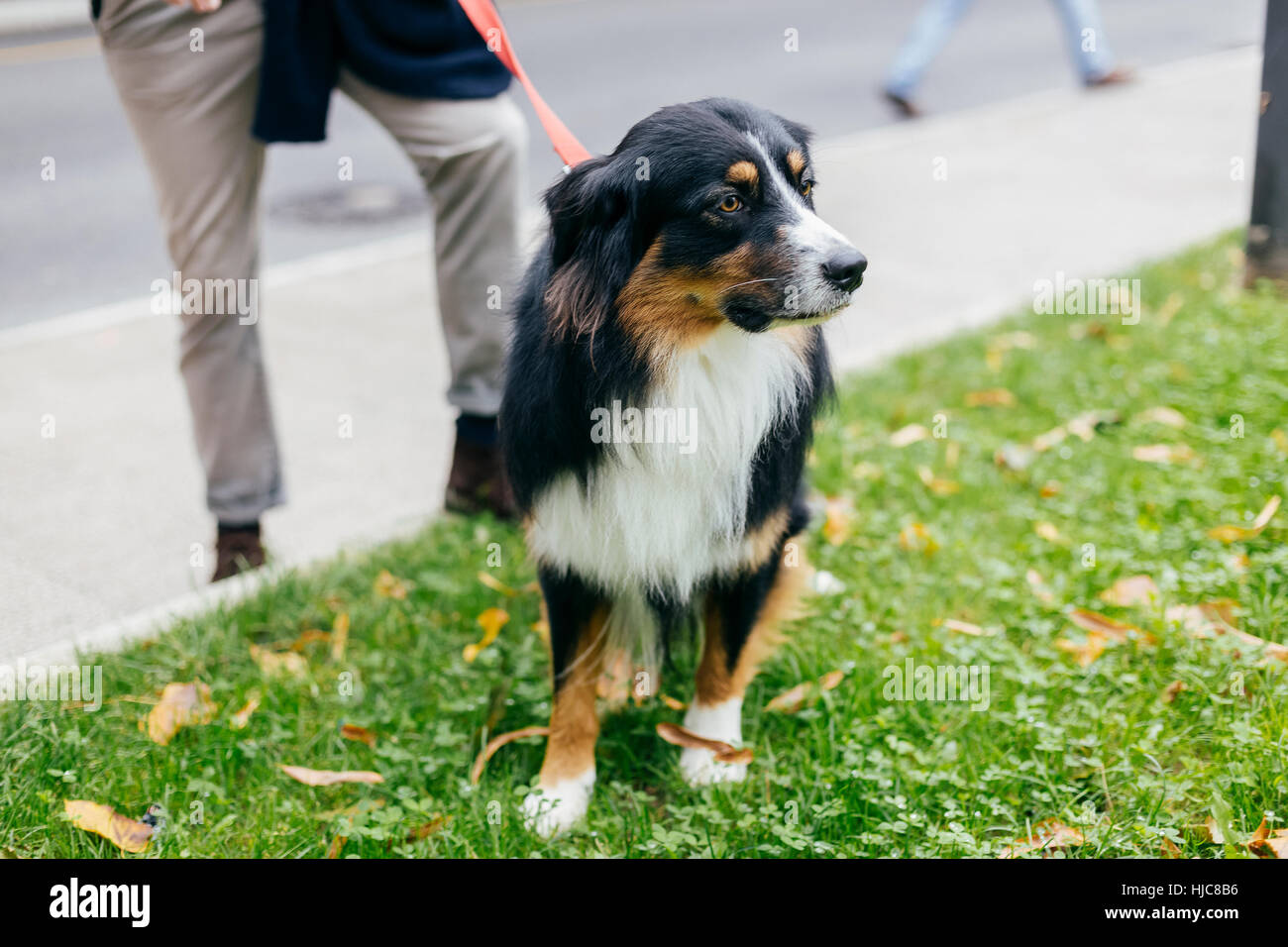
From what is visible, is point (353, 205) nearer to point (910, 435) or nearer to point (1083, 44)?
point (910, 435)

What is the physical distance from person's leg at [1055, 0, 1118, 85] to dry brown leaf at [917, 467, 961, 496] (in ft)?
21.0

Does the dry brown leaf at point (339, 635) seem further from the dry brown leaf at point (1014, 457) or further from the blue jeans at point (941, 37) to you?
the blue jeans at point (941, 37)

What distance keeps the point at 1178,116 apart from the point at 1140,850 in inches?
302

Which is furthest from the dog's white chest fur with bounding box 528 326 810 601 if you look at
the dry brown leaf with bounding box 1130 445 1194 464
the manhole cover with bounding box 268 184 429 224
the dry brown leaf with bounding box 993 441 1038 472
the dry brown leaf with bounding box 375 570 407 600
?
the manhole cover with bounding box 268 184 429 224

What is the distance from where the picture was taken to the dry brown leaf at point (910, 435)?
14.3ft

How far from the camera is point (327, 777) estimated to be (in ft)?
8.95

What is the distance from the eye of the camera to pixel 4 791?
8.48 feet

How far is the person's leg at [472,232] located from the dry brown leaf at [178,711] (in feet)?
3.64

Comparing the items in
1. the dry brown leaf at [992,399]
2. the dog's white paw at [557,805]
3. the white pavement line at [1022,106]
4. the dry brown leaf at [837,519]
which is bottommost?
the dog's white paw at [557,805]

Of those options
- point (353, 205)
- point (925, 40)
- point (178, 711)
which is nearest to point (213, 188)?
point (178, 711)

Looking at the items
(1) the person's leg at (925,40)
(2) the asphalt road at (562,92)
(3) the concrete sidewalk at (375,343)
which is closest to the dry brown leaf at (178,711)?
(3) the concrete sidewalk at (375,343)

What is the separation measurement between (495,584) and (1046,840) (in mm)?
1738

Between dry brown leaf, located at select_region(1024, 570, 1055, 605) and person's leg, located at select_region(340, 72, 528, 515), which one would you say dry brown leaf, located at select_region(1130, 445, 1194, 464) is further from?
person's leg, located at select_region(340, 72, 528, 515)
